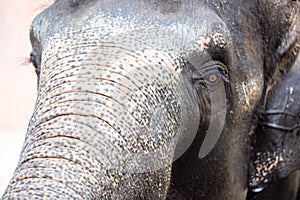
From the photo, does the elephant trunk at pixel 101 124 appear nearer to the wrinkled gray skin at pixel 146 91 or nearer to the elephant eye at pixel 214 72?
the wrinkled gray skin at pixel 146 91

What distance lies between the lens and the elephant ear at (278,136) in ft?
11.0

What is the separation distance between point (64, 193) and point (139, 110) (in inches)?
14.3

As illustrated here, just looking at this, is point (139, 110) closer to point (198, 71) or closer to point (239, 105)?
point (198, 71)

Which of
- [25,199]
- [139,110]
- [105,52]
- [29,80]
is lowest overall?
[25,199]

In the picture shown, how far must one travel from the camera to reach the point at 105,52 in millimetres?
2723

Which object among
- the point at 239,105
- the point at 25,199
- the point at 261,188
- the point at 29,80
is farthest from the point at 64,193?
the point at 29,80

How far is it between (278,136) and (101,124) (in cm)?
99

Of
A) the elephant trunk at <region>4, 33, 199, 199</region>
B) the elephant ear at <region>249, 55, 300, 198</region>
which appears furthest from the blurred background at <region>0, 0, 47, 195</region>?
the elephant trunk at <region>4, 33, 199, 199</region>

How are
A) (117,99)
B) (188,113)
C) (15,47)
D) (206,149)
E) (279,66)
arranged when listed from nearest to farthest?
(117,99), (188,113), (206,149), (279,66), (15,47)

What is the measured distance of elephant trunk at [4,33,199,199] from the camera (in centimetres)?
247

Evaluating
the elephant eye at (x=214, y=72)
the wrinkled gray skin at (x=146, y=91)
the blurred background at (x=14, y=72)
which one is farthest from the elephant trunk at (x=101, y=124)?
the blurred background at (x=14, y=72)

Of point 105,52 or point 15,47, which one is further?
point 15,47

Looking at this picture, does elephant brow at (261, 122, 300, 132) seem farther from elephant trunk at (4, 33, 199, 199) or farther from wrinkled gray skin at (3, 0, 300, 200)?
elephant trunk at (4, 33, 199, 199)

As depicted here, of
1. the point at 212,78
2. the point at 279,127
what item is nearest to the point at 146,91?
the point at 212,78
